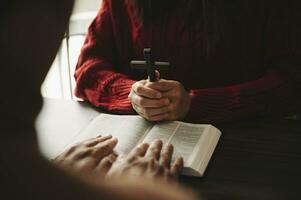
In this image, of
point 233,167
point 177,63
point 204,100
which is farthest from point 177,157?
point 177,63

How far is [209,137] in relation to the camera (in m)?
1.08

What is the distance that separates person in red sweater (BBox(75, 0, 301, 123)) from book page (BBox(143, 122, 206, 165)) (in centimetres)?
8

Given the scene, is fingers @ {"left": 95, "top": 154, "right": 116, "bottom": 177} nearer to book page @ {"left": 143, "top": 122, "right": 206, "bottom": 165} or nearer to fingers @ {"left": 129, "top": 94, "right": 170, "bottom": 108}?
book page @ {"left": 143, "top": 122, "right": 206, "bottom": 165}

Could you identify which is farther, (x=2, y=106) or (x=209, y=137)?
(x=209, y=137)

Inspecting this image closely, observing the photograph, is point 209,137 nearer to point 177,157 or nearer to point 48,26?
point 177,157

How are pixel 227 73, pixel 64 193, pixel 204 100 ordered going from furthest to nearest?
pixel 227 73
pixel 204 100
pixel 64 193

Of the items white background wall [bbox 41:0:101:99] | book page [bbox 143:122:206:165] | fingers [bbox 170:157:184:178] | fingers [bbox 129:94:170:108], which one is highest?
fingers [bbox 129:94:170:108]

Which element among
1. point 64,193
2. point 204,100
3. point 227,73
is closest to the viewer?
point 64,193

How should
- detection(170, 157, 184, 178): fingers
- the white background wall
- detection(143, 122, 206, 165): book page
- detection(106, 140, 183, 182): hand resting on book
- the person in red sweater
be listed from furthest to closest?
the white background wall, the person in red sweater, detection(143, 122, 206, 165): book page, detection(170, 157, 184, 178): fingers, detection(106, 140, 183, 182): hand resting on book

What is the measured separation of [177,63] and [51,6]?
893 mm

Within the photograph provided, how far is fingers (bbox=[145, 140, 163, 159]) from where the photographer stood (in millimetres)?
920

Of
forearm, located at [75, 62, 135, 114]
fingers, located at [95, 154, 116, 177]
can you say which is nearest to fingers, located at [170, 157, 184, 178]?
fingers, located at [95, 154, 116, 177]

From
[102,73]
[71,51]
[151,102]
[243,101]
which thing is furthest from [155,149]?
[71,51]

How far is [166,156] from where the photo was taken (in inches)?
37.3
